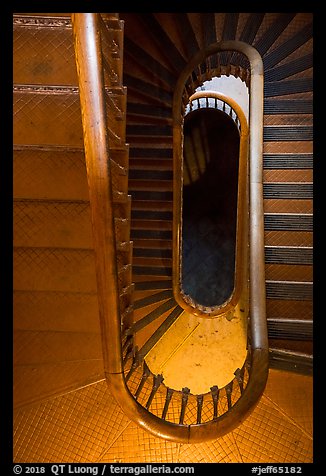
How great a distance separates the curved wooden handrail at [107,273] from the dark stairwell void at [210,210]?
16.3ft

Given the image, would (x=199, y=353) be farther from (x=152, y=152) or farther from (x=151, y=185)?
(x=152, y=152)

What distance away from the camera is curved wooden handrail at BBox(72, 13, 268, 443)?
7.27 feet

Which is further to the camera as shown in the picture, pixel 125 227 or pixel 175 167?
pixel 175 167

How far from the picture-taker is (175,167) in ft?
18.3

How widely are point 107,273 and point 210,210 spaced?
6.27 m

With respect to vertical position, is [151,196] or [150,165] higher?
[150,165]

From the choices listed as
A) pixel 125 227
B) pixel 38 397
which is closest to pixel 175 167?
pixel 125 227

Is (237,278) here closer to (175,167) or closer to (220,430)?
(175,167)

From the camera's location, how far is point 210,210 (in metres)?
8.46

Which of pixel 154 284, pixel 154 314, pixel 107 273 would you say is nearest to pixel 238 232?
pixel 154 284

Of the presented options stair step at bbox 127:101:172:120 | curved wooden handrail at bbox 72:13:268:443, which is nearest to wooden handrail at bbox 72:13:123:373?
curved wooden handrail at bbox 72:13:268:443

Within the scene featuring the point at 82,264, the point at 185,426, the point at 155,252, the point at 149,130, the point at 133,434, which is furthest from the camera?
the point at 149,130

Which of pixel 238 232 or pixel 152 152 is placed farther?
pixel 238 232
